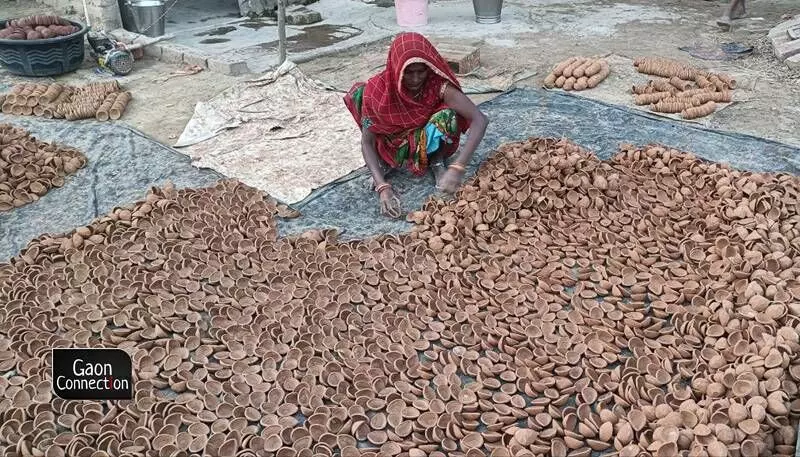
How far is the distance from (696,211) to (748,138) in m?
1.15

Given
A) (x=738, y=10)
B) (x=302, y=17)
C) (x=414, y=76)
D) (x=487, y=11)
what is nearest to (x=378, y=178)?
(x=414, y=76)

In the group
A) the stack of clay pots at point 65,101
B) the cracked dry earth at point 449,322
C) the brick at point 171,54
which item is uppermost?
the brick at point 171,54

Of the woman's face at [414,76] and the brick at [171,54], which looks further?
the brick at [171,54]

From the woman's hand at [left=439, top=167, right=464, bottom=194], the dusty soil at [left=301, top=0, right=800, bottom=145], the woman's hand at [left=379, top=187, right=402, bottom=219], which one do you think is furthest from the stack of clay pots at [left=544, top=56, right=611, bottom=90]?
the woman's hand at [left=379, top=187, right=402, bottom=219]

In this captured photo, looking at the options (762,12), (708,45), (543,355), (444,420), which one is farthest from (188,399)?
(762,12)

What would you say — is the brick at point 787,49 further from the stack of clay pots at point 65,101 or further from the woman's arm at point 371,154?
the stack of clay pots at point 65,101

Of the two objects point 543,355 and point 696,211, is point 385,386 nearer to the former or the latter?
point 543,355

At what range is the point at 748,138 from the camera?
386cm

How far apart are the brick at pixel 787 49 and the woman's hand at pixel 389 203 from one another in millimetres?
3981

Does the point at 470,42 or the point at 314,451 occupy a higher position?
the point at 470,42

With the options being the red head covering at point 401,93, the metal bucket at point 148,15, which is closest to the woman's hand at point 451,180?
the red head covering at point 401,93

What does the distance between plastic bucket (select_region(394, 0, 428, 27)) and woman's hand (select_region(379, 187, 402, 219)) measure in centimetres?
431

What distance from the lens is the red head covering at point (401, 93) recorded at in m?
3.21

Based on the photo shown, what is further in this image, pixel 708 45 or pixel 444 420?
pixel 708 45
